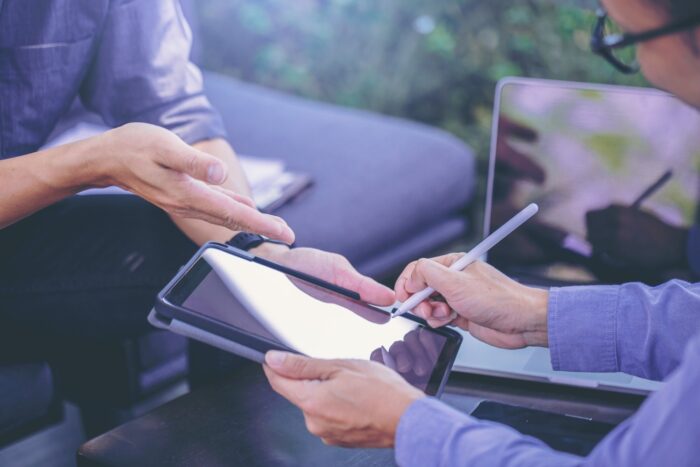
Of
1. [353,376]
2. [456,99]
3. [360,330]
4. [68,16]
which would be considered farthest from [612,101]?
[456,99]

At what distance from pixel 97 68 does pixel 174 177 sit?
1.27 feet

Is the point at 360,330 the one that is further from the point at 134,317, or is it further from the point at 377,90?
the point at 377,90

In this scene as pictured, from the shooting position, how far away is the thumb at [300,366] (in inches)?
26.3

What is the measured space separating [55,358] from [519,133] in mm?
720

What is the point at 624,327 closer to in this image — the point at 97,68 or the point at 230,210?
the point at 230,210

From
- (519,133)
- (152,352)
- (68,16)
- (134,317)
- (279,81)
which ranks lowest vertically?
(279,81)

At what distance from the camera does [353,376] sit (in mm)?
652

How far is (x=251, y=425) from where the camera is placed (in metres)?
0.81

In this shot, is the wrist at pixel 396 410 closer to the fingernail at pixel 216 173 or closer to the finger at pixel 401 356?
the finger at pixel 401 356

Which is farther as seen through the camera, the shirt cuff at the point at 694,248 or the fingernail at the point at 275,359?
the shirt cuff at the point at 694,248

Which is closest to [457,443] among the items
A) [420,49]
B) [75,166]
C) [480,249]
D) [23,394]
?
[480,249]

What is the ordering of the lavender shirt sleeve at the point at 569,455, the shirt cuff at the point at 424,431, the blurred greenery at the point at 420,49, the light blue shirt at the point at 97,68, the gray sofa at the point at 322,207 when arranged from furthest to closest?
the blurred greenery at the point at 420,49
the gray sofa at the point at 322,207
the light blue shirt at the point at 97,68
the shirt cuff at the point at 424,431
the lavender shirt sleeve at the point at 569,455

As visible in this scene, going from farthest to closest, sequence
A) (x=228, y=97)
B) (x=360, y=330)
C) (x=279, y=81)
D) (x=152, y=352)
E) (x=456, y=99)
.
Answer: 1. (x=279, y=81)
2. (x=456, y=99)
3. (x=228, y=97)
4. (x=152, y=352)
5. (x=360, y=330)

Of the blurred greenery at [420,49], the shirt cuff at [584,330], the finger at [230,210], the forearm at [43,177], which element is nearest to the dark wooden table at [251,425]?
the shirt cuff at [584,330]
